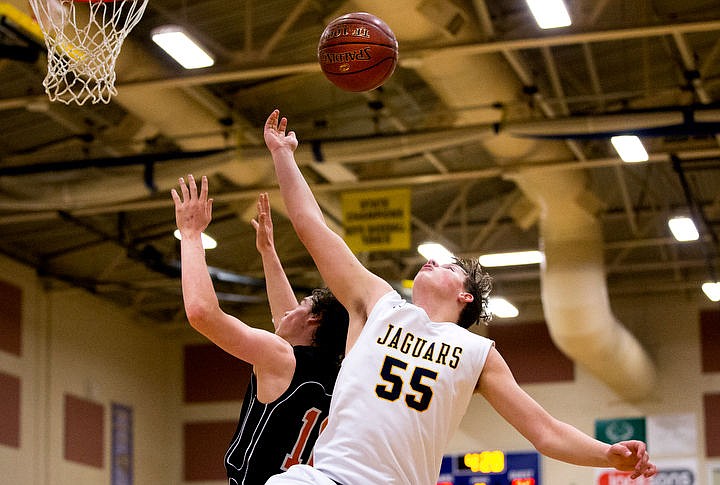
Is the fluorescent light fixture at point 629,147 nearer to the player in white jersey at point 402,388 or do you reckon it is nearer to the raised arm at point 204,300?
the player in white jersey at point 402,388

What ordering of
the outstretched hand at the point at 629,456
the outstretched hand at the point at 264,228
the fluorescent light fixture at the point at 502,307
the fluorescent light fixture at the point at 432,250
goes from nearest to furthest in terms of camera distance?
the outstretched hand at the point at 629,456 → the outstretched hand at the point at 264,228 → the fluorescent light fixture at the point at 432,250 → the fluorescent light fixture at the point at 502,307

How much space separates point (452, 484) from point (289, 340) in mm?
15917

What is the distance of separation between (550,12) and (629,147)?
3.03 metres

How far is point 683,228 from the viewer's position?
14914 millimetres

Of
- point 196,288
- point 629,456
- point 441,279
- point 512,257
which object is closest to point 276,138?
point 196,288

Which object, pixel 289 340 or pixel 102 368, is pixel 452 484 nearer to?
pixel 102 368

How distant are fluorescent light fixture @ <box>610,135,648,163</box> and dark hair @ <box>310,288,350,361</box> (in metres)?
7.96

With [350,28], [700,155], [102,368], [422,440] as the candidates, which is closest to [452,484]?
[102,368]

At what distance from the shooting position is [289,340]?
475 centimetres

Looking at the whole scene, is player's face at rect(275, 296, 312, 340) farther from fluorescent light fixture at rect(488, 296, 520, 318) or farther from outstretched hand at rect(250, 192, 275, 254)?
fluorescent light fixture at rect(488, 296, 520, 318)

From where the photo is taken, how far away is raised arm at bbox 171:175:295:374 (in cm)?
397

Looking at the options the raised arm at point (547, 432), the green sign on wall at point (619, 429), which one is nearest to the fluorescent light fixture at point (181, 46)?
the raised arm at point (547, 432)

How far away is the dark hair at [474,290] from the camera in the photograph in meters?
4.23

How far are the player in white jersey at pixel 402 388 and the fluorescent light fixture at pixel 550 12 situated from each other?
5.95 metres
